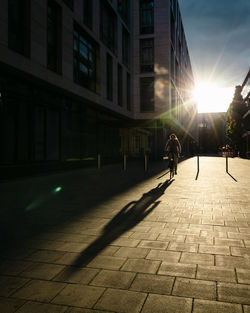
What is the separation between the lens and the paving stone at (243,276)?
2596mm

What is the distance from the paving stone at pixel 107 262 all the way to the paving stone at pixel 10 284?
69 cm

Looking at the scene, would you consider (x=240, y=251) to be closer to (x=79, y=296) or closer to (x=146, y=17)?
(x=79, y=296)

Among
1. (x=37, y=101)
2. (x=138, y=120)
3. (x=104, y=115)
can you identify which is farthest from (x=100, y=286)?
(x=138, y=120)

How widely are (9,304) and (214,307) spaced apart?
62.1 inches

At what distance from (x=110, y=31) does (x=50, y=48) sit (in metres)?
9.84

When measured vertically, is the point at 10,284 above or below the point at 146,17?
below

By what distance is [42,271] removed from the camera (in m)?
2.85

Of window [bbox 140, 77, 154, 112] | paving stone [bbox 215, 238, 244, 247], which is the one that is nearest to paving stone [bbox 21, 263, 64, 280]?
paving stone [bbox 215, 238, 244, 247]

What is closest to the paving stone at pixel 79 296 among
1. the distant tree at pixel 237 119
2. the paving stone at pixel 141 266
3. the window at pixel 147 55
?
the paving stone at pixel 141 266

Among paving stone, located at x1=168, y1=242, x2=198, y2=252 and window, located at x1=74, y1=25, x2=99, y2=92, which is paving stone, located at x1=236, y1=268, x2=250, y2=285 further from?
window, located at x1=74, y1=25, x2=99, y2=92

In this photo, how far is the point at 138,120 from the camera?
29906 mm

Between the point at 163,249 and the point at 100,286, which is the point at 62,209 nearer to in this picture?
the point at 163,249

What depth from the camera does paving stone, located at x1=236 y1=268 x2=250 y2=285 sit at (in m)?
2.60

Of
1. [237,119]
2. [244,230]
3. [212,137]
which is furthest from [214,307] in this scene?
[212,137]
